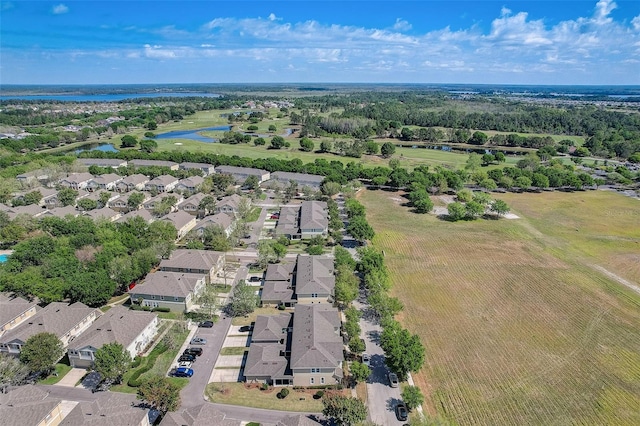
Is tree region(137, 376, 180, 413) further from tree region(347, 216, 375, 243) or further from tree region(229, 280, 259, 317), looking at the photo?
tree region(347, 216, 375, 243)

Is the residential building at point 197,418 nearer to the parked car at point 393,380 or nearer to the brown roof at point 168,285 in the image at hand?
the parked car at point 393,380

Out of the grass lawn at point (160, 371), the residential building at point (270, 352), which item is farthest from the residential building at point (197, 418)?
the residential building at point (270, 352)

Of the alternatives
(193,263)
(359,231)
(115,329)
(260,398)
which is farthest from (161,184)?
(260,398)

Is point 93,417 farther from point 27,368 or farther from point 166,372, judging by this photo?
point 27,368

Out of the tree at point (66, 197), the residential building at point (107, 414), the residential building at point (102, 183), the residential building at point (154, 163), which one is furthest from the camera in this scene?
the residential building at point (154, 163)

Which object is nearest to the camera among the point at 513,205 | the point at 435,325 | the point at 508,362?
the point at 508,362

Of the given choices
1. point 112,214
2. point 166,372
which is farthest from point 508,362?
point 112,214

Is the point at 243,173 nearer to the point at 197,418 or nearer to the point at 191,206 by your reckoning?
the point at 191,206
